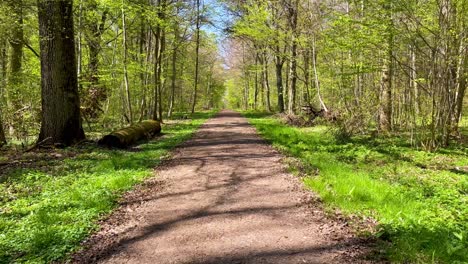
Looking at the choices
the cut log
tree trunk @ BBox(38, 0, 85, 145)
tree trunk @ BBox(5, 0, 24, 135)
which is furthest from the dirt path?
tree trunk @ BBox(5, 0, 24, 135)

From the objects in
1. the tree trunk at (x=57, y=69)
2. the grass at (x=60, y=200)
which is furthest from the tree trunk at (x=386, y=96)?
the tree trunk at (x=57, y=69)

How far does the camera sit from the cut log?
11.8m

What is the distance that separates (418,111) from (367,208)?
6748mm

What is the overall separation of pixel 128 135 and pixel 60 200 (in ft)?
21.0

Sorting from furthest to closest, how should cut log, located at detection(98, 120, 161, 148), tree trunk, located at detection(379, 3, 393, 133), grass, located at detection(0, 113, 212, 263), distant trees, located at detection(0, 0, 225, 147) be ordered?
1. tree trunk, located at detection(379, 3, 393, 133)
2. cut log, located at detection(98, 120, 161, 148)
3. distant trees, located at detection(0, 0, 225, 147)
4. grass, located at detection(0, 113, 212, 263)

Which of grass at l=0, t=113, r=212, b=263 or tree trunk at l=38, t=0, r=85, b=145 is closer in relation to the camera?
grass at l=0, t=113, r=212, b=263

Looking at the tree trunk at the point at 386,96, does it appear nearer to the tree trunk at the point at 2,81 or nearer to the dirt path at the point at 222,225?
the dirt path at the point at 222,225

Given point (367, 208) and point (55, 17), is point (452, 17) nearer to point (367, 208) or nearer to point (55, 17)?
point (367, 208)

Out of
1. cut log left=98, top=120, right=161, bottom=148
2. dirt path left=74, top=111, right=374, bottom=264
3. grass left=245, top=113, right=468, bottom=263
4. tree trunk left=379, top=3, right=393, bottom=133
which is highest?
tree trunk left=379, top=3, right=393, bottom=133

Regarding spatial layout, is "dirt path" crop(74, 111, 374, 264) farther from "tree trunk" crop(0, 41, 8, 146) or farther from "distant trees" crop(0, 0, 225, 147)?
"tree trunk" crop(0, 41, 8, 146)

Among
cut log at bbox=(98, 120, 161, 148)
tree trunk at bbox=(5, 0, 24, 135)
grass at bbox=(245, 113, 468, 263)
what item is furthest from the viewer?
cut log at bbox=(98, 120, 161, 148)

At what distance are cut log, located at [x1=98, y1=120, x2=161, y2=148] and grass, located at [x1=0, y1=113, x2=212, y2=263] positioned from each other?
1.52 m

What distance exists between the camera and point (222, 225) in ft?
16.9

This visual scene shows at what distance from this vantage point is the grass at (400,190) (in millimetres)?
4230
